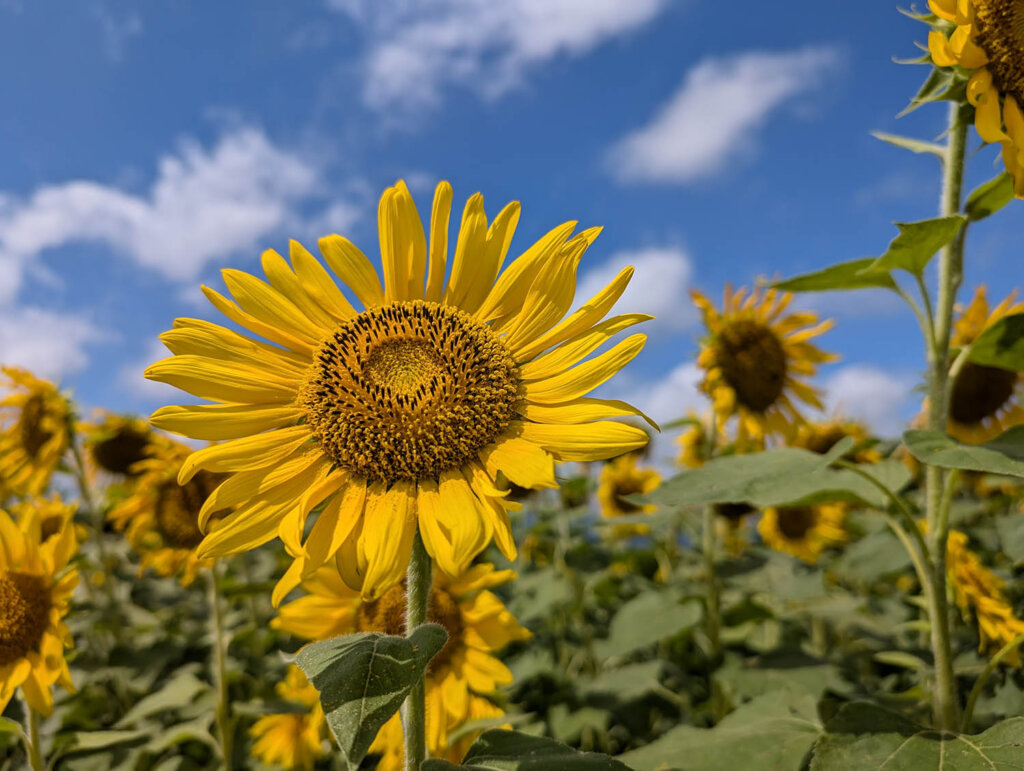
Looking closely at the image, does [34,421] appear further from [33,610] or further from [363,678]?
[363,678]

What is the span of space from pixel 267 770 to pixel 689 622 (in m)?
2.10

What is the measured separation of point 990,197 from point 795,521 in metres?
4.42

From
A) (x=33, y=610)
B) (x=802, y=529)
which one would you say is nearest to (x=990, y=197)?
(x=33, y=610)

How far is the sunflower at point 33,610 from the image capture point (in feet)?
7.43

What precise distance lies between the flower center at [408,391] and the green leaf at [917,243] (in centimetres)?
118

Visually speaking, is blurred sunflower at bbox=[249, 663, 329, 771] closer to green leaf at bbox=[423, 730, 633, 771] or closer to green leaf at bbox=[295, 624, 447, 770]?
green leaf at bbox=[423, 730, 633, 771]

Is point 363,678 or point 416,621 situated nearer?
point 363,678

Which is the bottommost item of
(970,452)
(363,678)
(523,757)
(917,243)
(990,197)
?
(523,757)

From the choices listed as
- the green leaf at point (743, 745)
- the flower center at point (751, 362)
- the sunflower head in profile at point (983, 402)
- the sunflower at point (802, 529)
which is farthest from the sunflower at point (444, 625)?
the sunflower at point (802, 529)

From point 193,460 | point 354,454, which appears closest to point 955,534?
point 354,454

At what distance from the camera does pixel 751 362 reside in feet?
13.9

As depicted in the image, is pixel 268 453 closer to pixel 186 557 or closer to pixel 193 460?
pixel 193 460

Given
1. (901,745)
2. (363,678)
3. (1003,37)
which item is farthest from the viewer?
(1003,37)

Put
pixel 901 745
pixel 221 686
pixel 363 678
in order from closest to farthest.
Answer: pixel 363 678 → pixel 901 745 → pixel 221 686
